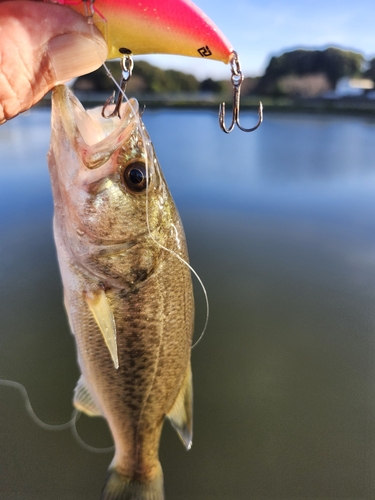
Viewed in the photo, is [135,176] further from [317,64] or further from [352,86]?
[352,86]

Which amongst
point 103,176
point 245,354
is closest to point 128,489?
point 103,176

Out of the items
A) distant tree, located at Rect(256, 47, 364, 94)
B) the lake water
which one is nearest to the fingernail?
the lake water

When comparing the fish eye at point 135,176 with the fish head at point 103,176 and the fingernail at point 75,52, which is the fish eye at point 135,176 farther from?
the fingernail at point 75,52

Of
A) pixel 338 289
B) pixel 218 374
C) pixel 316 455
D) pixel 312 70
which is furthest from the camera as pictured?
pixel 312 70

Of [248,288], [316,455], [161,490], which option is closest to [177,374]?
[161,490]

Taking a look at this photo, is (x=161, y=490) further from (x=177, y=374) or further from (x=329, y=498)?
(x=329, y=498)

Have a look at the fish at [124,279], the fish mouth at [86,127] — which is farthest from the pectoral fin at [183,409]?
the fish mouth at [86,127]
